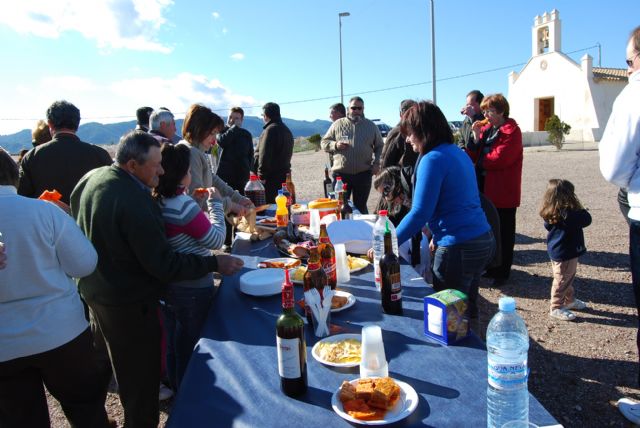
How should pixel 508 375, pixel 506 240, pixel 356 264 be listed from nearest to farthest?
pixel 508 375 → pixel 356 264 → pixel 506 240

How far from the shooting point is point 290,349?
1.31 meters

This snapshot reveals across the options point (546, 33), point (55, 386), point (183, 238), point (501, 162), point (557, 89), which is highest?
point (546, 33)

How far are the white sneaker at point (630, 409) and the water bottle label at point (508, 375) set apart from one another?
172 centimetres

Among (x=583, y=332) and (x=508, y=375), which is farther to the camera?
(x=583, y=332)

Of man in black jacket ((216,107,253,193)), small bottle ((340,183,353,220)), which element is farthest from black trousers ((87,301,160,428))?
man in black jacket ((216,107,253,193))

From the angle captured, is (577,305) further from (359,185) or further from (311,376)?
(311,376)

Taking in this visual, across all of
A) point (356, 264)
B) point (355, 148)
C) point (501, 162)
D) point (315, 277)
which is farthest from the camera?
point (355, 148)

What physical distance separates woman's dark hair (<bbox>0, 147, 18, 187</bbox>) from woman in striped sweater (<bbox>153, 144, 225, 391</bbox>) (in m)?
0.58

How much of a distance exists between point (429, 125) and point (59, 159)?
258cm

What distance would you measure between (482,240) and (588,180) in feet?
33.7

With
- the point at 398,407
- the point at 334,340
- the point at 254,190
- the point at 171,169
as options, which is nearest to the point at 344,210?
the point at 254,190

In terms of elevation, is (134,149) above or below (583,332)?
above

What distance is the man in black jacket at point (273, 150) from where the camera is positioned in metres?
5.96

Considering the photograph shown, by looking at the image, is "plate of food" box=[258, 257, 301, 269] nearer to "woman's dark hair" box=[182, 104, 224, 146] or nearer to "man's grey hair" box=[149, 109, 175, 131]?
"woman's dark hair" box=[182, 104, 224, 146]
